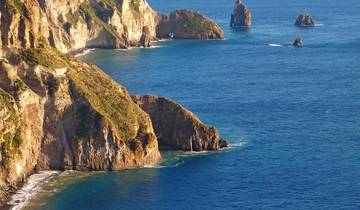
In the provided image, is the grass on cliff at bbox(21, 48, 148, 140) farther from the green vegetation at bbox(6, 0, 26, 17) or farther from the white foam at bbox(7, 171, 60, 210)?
the white foam at bbox(7, 171, 60, 210)

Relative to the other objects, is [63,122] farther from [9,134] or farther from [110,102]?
[9,134]

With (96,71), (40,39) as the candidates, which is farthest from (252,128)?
(40,39)

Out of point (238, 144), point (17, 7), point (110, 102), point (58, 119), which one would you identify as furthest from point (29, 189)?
point (238, 144)

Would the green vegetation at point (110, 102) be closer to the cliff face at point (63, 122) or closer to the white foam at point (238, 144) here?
the cliff face at point (63, 122)

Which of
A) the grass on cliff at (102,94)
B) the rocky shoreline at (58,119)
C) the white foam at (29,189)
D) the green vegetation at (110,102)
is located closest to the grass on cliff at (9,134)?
the rocky shoreline at (58,119)

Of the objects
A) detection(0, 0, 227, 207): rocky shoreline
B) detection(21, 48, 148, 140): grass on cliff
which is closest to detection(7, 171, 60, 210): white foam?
detection(0, 0, 227, 207): rocky shoreline

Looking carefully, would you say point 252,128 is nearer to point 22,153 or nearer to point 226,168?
point 226,168

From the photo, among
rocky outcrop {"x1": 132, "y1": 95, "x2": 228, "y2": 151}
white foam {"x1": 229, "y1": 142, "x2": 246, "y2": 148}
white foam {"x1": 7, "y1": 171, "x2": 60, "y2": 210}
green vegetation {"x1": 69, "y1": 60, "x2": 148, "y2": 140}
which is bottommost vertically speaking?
white foam {"x1": 7, "y1": 171, "x2": 60, "y2": 210}
